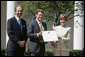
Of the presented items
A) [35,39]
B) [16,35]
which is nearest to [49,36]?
[35,39]

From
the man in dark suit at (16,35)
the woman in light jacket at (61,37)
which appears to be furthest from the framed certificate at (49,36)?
the man in dark suit at (16,35)

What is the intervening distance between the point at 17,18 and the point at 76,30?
12.7m

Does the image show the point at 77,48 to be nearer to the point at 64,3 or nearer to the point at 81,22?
the point at 81,22

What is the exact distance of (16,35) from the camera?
22.3 ft

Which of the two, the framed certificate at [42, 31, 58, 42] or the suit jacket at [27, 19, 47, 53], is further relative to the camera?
the suit jacket at [27, 19, 47, 53]

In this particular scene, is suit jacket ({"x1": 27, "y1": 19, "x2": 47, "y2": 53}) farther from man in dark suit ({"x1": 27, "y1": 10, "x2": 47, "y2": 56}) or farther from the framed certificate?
the framed certificate

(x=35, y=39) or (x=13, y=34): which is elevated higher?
(x=13, y=34)

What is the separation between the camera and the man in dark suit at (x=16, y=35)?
6766 mm

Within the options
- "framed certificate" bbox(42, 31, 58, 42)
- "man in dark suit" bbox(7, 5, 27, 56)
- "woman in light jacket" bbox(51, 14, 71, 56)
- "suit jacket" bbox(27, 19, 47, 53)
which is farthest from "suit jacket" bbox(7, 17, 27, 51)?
"woman in light jacket" bbox(51, 14, 71, 56)

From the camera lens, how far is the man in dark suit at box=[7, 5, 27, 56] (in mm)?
6766

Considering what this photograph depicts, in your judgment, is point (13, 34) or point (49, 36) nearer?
point (13, 34)

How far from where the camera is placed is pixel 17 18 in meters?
6.88

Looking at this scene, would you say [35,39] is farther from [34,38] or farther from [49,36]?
[49,36]

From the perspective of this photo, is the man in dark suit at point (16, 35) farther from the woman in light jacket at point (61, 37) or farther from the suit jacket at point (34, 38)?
the woman in light jacket at point (61, 37)
